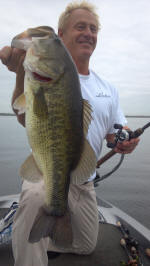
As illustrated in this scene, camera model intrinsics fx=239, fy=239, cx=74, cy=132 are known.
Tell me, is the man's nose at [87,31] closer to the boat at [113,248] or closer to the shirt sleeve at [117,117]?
the shirt sleeve at [117,117]

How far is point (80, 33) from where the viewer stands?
3.30 m

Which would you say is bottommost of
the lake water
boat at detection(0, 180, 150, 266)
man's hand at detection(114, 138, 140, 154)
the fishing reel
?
the lake water

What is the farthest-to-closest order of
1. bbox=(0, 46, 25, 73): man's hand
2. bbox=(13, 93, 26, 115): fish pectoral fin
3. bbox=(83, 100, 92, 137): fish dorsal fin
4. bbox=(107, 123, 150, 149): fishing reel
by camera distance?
bbox=(107, 123, 150, 149): fishing reel → bbox=(0, 46, 25, 73): man's hand → bbox=(83, 100, 92, 137): fish dorsal fin → bbox=(13, 93, 26, 115): fish pectoral fin

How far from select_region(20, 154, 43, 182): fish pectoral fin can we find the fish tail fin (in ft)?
1.17

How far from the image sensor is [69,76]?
1.88m

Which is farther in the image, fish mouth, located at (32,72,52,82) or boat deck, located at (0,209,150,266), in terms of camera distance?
boat deck, located at (0,209,150,266)

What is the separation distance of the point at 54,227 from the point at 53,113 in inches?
45.7

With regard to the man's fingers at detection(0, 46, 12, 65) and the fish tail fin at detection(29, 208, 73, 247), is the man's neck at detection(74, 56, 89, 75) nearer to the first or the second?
the man's fingers at detection(0, 46, 12, 65)

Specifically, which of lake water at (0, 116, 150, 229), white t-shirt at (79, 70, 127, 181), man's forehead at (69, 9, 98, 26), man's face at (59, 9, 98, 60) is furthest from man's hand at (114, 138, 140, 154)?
lake water at (0, 116, 150, 229)

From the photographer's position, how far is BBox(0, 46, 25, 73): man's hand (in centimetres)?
215

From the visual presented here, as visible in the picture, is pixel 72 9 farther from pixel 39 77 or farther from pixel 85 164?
pixel 85 164

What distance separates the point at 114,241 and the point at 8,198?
232 cm

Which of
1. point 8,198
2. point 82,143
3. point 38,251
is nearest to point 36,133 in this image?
point 82,143

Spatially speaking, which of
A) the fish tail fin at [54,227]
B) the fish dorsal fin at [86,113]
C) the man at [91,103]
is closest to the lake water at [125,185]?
the man at [91,103]
